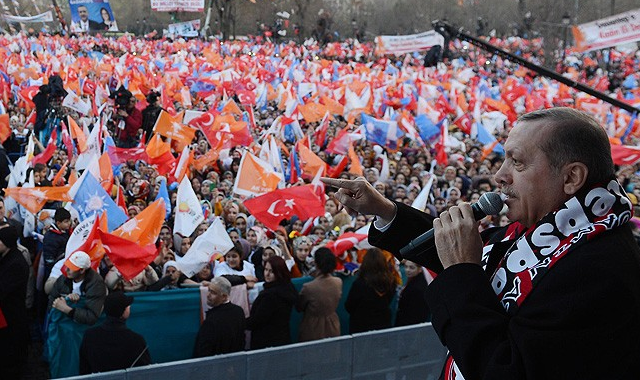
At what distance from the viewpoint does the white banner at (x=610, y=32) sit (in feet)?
41.1

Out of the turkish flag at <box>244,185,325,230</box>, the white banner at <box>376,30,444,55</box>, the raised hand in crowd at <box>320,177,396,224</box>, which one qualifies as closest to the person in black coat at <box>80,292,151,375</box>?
the turkish flag at <box>244,185,325,230</box>

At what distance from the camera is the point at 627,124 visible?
51.2ft

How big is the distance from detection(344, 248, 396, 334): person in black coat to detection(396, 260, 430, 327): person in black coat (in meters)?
0.15

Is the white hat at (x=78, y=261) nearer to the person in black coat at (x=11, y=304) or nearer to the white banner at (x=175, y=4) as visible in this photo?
the person in black coat at (x=11, y=304)

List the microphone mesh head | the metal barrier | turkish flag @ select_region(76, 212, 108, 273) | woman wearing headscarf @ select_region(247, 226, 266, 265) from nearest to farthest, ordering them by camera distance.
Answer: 1. the microphone mesh head
2. the metal barrier
3. turkish flag @ select_region(76, 212, 108, 273)
4. woman wearing headscarf @ select_region(247, 226, 266, 265)

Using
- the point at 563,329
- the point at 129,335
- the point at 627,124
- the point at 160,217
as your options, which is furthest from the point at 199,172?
the point at 563,329

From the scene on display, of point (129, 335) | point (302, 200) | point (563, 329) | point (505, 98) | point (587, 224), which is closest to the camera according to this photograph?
point (563, 329)

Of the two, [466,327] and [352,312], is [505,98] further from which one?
[466,327]

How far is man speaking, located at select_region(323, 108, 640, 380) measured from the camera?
1.42m

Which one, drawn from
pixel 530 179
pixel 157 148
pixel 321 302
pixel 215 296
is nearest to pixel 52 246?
pixel 215 296

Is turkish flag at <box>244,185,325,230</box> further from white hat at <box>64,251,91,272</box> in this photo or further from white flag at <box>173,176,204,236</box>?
white hat at <box>64,251,91,272</box>

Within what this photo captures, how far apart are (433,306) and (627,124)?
15323 millimetres

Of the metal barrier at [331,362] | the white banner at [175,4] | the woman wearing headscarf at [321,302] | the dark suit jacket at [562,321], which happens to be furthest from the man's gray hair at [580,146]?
the white banner at [175,4]

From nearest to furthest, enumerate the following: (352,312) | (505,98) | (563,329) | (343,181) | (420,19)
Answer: (563,329) → (343,181) → (352,312) → (505,98) → (420,19)
